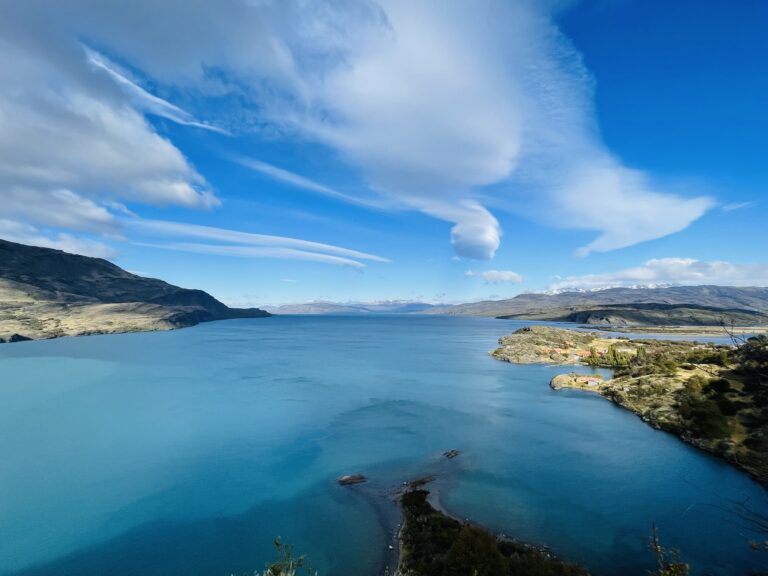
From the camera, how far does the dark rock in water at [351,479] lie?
37.8 meters

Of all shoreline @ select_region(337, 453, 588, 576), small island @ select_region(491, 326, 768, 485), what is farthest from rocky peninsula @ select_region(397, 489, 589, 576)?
small island @ select_region(491, 326, 768, 485)

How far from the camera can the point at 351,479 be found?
38.3 m

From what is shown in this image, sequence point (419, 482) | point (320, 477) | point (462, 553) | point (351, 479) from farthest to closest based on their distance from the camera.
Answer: point (320, 477)
point (351, 479)
point (419, 482)
point (462, 553)

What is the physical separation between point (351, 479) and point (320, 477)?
3827 millimetres

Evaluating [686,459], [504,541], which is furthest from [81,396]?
[686,459]

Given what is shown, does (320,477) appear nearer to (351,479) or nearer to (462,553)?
(351,479)

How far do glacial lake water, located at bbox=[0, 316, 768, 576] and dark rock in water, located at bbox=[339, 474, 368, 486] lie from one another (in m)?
1.45

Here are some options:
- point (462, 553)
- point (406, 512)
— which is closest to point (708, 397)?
point (406, 512)

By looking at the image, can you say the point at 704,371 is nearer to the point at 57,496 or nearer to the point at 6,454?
the point at 57,496

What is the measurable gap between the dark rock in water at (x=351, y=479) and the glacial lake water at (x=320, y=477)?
145 centimetres

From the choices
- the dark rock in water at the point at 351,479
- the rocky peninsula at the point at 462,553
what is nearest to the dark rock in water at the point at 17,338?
the dark rock in water at the point at 351,479

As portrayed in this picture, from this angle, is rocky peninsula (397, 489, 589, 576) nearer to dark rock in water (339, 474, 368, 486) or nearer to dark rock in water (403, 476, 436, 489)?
dark rock in water (403, 476, 436, 489)

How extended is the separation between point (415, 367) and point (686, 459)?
244 feet

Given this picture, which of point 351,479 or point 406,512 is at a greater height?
point 406,512
